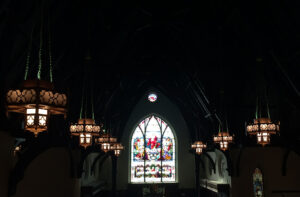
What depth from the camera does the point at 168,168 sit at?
81.7 ft

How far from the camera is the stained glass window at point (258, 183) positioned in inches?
641

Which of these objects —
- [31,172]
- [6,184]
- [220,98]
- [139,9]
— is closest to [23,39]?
[6,184]

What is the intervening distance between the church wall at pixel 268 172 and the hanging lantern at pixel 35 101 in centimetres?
1367

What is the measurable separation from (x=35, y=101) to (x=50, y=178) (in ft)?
29.8

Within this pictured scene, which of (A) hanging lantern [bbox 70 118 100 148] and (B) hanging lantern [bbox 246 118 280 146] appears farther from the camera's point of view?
(B) hanging lantern [bbox 246 118 280 146]

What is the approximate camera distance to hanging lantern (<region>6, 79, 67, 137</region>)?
4633 millimetres

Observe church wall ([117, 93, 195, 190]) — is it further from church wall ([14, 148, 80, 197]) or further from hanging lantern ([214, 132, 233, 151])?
hanging lantern ([214, 132, 233, 151])

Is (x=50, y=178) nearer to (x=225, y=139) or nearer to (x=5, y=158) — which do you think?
(x=5, y=158)

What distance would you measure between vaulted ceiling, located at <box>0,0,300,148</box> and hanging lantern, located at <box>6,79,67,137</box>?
7.73 ft

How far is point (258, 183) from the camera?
1644 cm

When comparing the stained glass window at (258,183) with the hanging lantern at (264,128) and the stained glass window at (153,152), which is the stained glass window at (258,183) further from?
the stained glass window at (153,152)

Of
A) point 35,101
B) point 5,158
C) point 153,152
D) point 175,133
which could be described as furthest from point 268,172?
point 35,101

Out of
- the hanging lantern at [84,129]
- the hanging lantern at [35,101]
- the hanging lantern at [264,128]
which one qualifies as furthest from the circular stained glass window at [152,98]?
the hanging lantern at [35,101]

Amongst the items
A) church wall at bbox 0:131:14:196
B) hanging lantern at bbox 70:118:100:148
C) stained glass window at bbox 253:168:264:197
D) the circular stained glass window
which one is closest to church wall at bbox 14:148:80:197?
church wall at bbox 0:131:14:196
